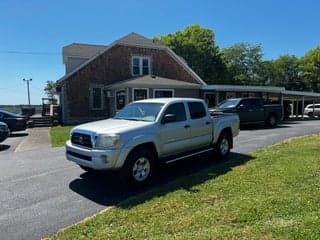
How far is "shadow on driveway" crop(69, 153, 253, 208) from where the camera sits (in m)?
6.98

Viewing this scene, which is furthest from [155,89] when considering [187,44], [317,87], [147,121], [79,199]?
[317,87]

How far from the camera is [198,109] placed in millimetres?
9633

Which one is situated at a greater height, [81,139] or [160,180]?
[81,139]

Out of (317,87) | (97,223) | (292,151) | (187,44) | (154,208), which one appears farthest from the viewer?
(317,87)

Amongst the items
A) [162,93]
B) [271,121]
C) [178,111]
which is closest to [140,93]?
[162,93]

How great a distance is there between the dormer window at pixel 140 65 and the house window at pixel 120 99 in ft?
9.89

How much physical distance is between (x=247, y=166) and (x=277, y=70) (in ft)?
222

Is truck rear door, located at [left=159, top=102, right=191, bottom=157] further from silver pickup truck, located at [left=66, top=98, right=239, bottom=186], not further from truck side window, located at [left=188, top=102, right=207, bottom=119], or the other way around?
truck side window, located at [left=188, top=102, right=207, bottom=119]

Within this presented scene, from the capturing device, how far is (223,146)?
1046 cm

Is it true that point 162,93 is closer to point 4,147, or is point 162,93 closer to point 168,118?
point 4,147

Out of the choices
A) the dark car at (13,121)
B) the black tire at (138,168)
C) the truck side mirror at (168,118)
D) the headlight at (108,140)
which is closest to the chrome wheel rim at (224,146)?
the truck side mirror at (168,118)

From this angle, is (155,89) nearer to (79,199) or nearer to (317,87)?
(79,199)

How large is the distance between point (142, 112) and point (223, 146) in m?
3.01

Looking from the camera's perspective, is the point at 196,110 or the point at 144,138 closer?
the point at 144,138
